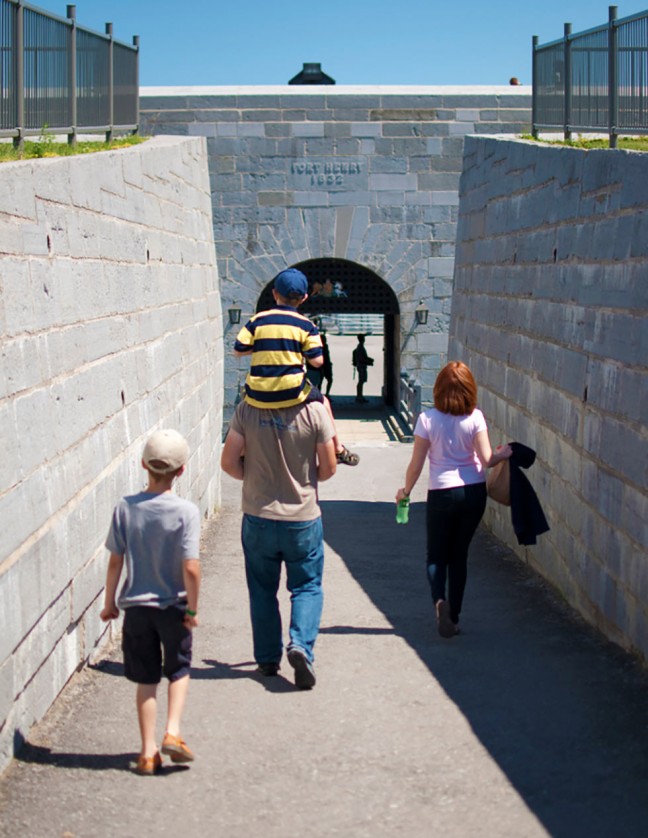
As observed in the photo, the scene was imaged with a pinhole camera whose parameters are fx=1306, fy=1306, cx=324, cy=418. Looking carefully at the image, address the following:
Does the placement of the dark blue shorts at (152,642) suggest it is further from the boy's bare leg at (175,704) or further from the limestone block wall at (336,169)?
the limestone block wall at (336,169)

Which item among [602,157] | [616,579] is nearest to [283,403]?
[616,579]

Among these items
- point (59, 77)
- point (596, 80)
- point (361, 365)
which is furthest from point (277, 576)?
point (361, 365)

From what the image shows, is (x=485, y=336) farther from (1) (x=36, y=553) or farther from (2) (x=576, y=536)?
(1) (x=36, y=553)

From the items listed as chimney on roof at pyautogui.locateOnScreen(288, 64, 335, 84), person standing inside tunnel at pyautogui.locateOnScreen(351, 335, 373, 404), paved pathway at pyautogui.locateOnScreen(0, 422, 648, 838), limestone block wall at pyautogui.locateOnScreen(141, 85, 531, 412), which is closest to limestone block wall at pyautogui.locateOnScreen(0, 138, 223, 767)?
paved pathway at pyautogui.locateOnScreen(0, 422, 648, 838)

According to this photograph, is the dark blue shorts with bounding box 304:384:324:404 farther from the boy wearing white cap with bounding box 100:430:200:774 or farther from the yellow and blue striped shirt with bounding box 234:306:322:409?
the boy wearing white cap with bounding box 100:430:200:774

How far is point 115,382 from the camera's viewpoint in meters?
6.86

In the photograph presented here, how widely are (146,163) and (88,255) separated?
7.43 feet

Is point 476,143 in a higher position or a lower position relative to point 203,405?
higher

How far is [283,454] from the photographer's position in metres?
5.97

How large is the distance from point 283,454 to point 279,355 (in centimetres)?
46

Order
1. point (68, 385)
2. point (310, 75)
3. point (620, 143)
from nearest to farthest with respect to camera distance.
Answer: point (68, 385), point (620, 143), point (310, 75)

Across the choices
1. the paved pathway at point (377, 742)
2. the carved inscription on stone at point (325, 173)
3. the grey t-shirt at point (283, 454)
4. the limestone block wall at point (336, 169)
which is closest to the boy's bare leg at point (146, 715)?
the paved pathway at point (377, 742)

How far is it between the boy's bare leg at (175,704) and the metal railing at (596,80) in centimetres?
498

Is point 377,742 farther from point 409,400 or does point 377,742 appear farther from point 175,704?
point 409,400
